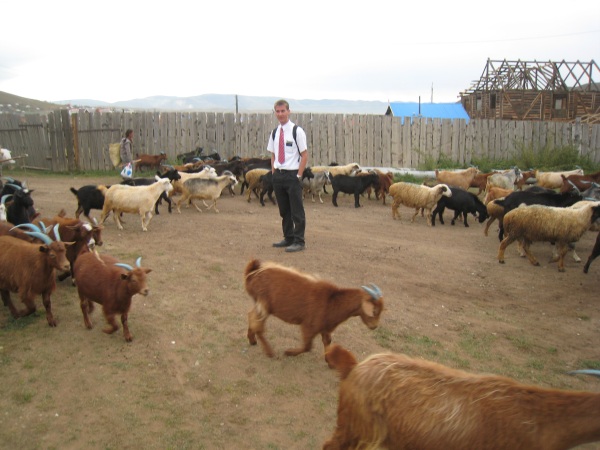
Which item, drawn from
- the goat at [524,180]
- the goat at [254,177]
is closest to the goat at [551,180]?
the goat at [524,180]

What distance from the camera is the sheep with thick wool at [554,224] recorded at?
8.76m

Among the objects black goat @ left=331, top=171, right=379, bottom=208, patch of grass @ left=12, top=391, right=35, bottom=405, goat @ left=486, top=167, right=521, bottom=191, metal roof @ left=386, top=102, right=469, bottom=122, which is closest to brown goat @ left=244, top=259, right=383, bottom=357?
patch of grass @ left=12, top=391, right=35, bottom=405

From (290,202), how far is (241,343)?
352cm

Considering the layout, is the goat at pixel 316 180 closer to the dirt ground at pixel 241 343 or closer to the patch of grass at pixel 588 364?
the dirt ground at pixel 241 343

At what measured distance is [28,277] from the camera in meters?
5.89

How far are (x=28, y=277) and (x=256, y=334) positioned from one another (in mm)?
2800

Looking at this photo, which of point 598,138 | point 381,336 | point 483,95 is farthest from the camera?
point 483,95

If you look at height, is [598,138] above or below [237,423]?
above

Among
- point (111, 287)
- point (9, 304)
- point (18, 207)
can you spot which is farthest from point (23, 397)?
point (18, 207)

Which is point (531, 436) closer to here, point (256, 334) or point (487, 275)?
point (256, 334)

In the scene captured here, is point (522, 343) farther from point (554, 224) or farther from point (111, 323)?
point (111, 323)

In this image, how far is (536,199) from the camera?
10344mm

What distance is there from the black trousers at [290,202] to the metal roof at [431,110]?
2449 centimetres

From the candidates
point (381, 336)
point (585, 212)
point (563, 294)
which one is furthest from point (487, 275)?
point (381, 336)
